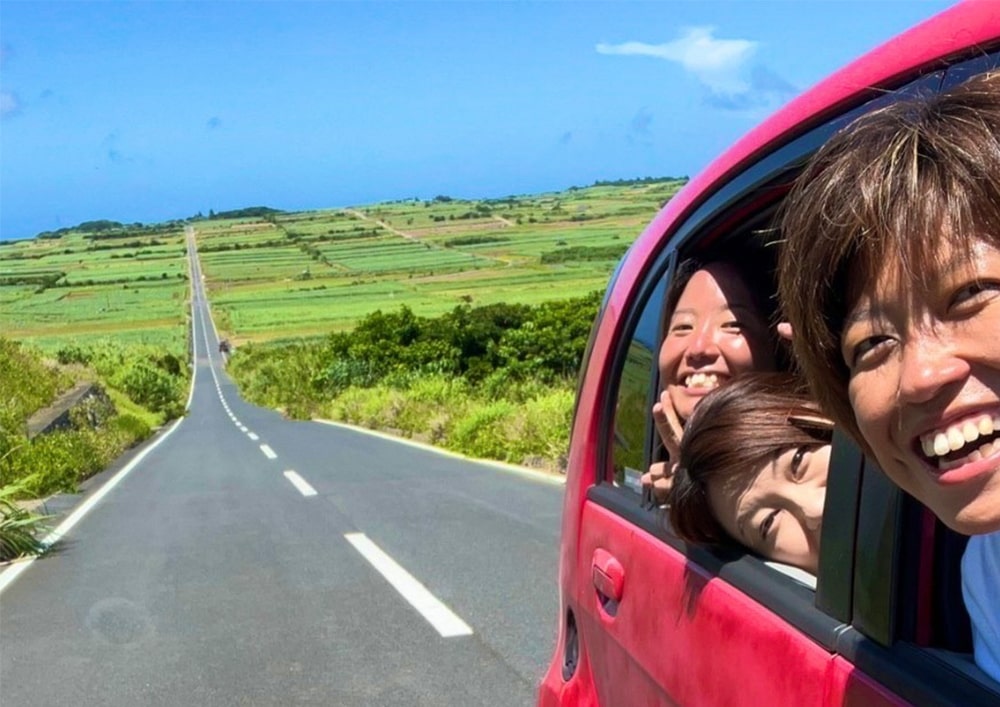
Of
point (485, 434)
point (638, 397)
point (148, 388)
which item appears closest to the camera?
point (638, 397)

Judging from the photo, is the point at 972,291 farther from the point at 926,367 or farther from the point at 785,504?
the point at 785,504

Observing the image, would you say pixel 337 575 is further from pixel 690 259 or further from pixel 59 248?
pixel 59 248

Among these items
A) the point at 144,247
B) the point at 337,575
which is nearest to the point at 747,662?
the point at 337,575

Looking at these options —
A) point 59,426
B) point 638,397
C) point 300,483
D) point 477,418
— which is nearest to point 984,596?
point 638,397

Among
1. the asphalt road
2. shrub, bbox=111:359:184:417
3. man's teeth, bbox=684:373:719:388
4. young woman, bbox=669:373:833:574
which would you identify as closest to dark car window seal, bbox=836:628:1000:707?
young woman, bbox=669:373:833:574

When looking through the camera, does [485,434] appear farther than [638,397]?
Yes

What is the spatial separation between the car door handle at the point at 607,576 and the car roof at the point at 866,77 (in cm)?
76

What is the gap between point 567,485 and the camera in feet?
9.78

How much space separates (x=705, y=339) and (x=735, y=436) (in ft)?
1.19

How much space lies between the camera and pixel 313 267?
118938 millimetres

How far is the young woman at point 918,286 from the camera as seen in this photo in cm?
105

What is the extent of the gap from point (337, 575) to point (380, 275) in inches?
4255

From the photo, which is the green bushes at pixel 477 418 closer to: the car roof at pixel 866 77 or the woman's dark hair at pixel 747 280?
the woman's dark hair at pixel 747 280

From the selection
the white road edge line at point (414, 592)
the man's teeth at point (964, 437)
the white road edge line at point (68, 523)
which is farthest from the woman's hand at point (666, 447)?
the white road edge line at point (68, 523)
